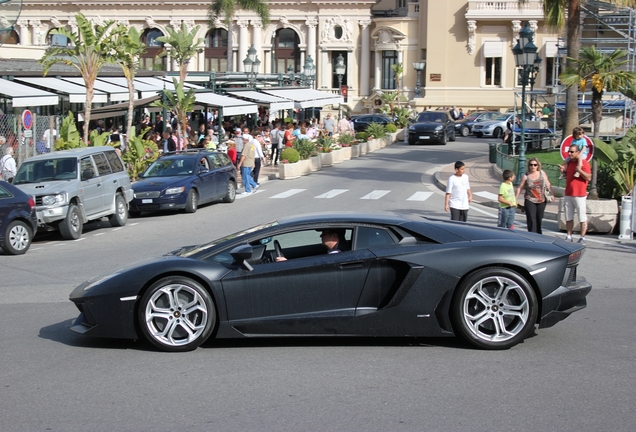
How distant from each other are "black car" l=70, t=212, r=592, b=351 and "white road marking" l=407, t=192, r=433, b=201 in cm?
1638

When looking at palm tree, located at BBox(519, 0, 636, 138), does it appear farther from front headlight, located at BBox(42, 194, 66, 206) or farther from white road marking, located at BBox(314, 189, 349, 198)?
front headlight, located at BBox(42, 194, 66, 206)

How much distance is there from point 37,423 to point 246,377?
1.67 meters

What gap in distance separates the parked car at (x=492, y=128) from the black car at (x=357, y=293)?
162ft

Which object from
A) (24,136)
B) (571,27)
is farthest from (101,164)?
(571,27)

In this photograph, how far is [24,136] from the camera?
76.6 ft

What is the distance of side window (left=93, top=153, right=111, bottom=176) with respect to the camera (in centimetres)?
1893

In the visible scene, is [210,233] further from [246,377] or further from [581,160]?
[246,377]

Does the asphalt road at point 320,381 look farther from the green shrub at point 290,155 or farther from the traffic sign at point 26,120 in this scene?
the green shrub at point 290,155

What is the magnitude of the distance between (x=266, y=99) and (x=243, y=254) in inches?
1387

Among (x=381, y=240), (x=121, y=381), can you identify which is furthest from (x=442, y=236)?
(x=121, y=381)

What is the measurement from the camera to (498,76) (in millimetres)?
72250

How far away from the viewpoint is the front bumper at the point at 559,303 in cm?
747

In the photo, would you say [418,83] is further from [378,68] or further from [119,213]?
[119,213]

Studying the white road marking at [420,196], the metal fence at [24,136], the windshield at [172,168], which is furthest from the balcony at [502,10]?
the windshield at [172,168]
